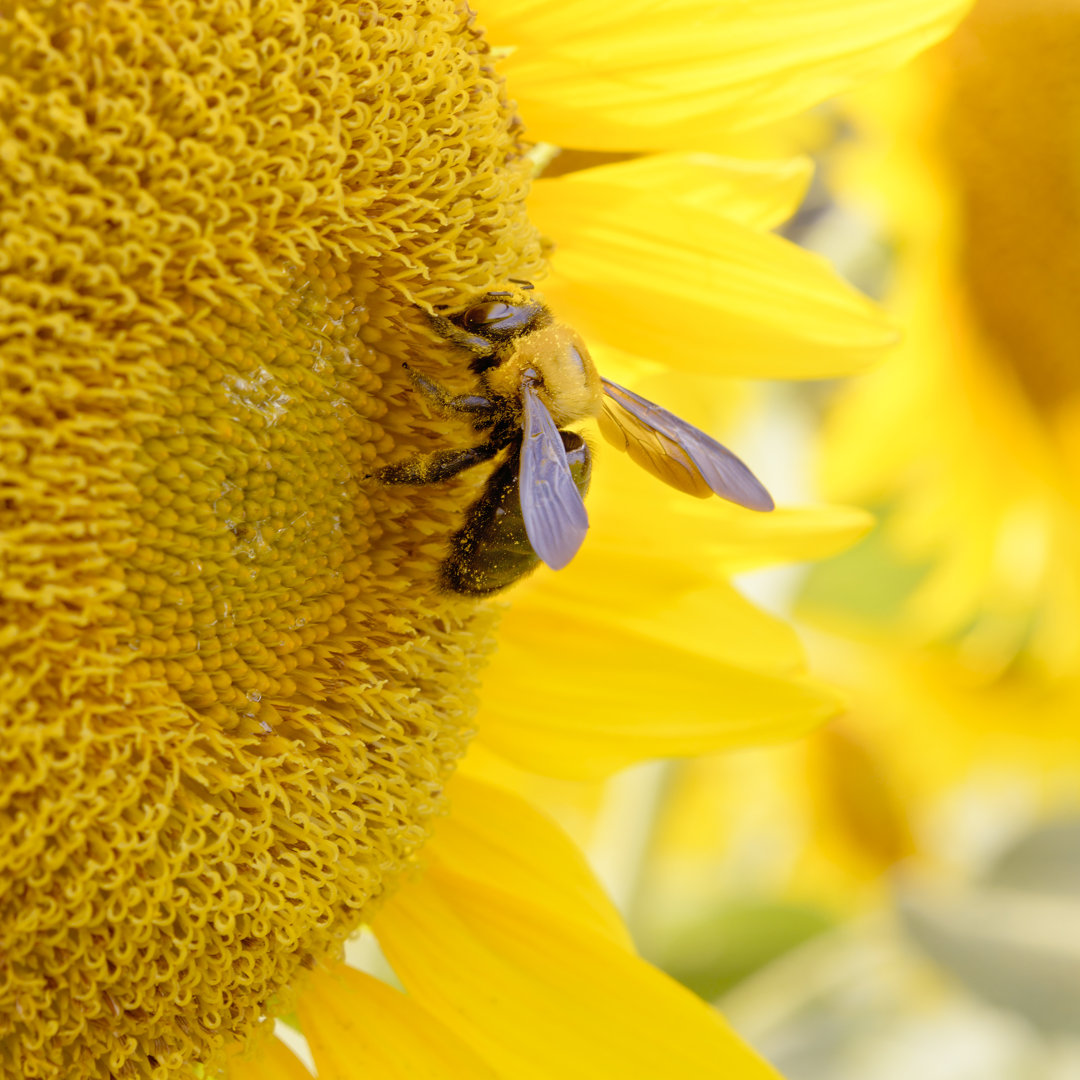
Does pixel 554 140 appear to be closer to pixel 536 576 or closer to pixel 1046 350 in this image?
pixel 536 576

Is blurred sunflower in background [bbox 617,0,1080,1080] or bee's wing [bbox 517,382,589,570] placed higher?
bee's wing [bbox 517,382,589,570]

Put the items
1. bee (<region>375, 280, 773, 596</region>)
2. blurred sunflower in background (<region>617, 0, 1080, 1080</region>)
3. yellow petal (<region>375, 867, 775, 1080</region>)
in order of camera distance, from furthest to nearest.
A: 1. blurred sunflower in background (<region>617, 0, 1080, 1080</region>)
2. yellow petal (<region>375, 867, 775, 1080</region>)
3. bee (<region>375, 280, 773, 596</region>)

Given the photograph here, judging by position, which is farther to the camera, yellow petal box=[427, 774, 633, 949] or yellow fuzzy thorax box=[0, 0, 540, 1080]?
yellow petal box=[427, 774, 633, 949]

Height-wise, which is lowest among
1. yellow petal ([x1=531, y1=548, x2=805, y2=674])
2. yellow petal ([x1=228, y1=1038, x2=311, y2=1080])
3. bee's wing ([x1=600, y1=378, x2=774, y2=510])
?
yellow petal ([x1=228, y1=1038, x2=311, y2=1080])

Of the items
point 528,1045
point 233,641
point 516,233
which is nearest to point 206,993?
point 233,641

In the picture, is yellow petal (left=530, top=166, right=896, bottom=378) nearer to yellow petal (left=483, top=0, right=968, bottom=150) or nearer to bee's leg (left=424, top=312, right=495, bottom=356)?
yellow petal (left=483, top=0, right=968, bottom=150)

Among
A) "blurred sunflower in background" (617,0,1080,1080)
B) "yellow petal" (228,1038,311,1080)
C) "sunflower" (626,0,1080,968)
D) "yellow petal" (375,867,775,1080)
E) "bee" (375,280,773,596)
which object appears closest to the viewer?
"bee" (375,280,773,596)

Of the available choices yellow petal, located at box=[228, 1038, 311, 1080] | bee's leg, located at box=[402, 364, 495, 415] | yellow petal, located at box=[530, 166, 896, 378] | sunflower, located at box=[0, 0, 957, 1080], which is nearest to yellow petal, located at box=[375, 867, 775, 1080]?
sunflower, located at box=[0, 0, 957, 1080]
